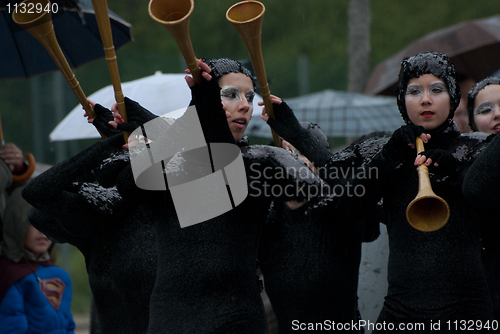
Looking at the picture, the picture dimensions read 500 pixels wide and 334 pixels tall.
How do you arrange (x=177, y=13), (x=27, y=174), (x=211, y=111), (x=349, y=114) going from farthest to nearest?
(x=349, y=114)
(x=27, y=174)
(x=211, y=111)
(x=177, y=13)

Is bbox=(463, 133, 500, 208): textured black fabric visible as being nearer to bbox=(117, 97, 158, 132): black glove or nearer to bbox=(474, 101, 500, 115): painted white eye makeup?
bbox=(474, 101, 500, 115): painted white eye makeup

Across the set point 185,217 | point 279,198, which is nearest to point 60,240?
point 185,217

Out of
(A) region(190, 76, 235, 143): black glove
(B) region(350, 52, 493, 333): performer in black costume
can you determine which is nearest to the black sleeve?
(A) region(190, 76, 235, 143): black glove

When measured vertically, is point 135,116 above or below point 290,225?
above

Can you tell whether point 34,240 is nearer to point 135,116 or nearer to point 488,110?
point 135,116

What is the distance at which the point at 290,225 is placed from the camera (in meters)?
3.17

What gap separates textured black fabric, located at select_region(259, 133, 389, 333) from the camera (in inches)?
121

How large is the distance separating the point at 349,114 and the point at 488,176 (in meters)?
4.40

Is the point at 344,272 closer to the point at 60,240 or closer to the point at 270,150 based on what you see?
the point at 270,150

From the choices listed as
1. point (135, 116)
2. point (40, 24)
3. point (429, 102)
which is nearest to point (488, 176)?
point (429, 102)

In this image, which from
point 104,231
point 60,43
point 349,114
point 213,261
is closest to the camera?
point 213,261

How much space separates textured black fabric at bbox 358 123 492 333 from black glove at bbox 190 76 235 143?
0.73m

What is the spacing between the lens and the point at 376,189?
105 inches

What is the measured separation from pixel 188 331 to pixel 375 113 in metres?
4.81
